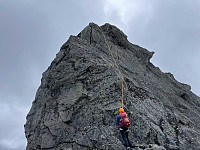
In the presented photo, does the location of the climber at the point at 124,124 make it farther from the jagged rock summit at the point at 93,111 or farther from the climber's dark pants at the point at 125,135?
the jagged rock summit at the point at 93,111

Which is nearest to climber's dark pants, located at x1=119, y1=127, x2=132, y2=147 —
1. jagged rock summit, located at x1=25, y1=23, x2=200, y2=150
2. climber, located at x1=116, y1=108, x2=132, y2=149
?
climber, located at x1=116, y1=108, x2=132, y2=149

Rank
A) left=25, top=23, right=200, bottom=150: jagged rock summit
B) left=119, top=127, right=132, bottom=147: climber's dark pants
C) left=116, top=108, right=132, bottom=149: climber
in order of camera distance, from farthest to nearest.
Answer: left=25, top=23, right=200, bottom=150: jagged rock summit < left=119, top=127, right=132, bottom=147: climber's dark pants < left=116, top=108, right=132, bottom=149: climber

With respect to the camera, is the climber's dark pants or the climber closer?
the climber

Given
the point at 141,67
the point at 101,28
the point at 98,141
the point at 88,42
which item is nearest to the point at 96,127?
the point at 98,141

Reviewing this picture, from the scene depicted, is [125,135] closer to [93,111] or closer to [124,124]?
[124,124]

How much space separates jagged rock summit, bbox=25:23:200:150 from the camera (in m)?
A: 13.3

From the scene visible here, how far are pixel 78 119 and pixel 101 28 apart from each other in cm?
1526

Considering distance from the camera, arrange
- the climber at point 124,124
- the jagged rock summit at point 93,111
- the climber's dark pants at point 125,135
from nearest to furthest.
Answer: the climber at point 124,124 < the climber's dark pants at point 125,135 < the jagged rock summit at point 93,111

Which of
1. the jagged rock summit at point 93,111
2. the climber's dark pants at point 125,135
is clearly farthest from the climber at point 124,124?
the jagged rock summit at point 93,111

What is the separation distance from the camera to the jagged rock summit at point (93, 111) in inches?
523

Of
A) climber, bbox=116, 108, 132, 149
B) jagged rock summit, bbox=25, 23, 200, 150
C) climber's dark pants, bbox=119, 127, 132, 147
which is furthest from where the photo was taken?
jagged rock summit, bbox=25, 23, 200, 150

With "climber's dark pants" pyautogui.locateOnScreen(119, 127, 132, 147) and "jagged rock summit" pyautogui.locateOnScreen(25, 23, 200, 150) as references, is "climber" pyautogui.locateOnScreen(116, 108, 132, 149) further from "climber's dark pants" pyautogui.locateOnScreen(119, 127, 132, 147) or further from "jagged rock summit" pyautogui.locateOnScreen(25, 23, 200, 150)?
"jagged rock summit" pyautogui.locateOnScreen(25, 23, 200, 150)

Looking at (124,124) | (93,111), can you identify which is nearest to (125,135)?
(124,124)

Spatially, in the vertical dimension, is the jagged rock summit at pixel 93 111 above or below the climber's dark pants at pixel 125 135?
above
